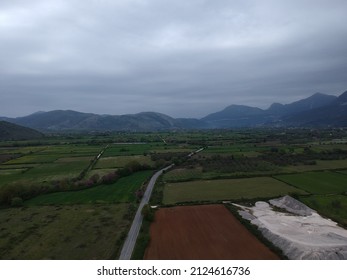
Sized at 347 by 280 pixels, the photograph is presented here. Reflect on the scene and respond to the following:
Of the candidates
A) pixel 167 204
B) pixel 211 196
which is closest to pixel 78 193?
pixel 167 204

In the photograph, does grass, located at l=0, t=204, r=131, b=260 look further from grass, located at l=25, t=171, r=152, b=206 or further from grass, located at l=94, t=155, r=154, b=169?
grass, located at l=94, t=155, r=154, b=169

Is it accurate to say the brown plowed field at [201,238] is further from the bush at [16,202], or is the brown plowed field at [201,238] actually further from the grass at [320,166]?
the grass at [320,166]

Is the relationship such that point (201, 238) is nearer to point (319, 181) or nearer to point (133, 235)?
point (133, 235)

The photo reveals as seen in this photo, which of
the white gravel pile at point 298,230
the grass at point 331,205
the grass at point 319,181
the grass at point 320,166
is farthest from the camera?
Answer: the grass at point 320,166

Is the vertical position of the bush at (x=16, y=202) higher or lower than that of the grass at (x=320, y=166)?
higher

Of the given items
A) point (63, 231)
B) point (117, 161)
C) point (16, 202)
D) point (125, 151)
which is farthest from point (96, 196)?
point (125, 151)

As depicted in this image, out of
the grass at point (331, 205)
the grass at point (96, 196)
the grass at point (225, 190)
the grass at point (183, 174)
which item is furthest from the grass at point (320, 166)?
the grass at point (96, 196)

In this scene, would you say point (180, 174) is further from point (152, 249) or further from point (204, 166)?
point (152, 249)
